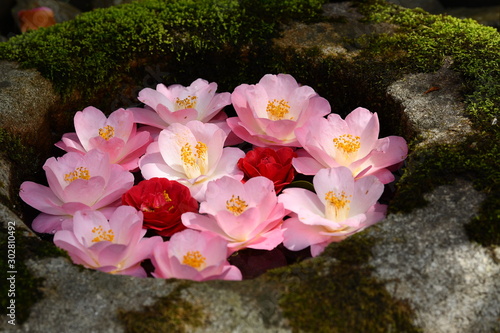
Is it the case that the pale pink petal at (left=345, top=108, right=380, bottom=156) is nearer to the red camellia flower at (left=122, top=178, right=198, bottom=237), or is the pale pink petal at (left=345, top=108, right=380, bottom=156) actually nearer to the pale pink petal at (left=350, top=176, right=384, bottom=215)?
the pale pink petal at (left=350, top=176, right=384, bottom=215)

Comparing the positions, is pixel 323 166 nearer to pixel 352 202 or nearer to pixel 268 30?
pixel 352 202

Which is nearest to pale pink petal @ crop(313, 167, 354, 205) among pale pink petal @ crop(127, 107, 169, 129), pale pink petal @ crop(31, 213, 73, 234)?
pale pink petal @ crop(127, 107, 169, 129)

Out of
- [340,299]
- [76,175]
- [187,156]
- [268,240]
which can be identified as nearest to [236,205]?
[268,240]

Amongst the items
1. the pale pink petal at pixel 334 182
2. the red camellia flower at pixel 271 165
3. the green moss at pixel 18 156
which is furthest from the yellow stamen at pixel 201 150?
the green moss at pixel 18 156

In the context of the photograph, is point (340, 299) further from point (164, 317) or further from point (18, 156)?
point (18, 156)

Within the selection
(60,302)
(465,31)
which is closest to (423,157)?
(465,31)
